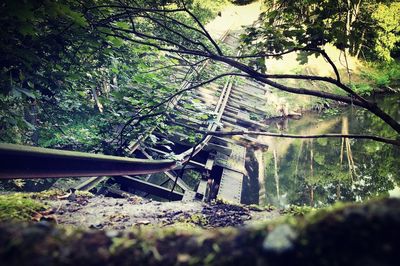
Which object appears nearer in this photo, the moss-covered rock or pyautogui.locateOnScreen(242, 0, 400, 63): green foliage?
the moss-covered rock

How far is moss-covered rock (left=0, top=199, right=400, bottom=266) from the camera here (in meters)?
0.54

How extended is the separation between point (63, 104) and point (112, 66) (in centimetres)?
114

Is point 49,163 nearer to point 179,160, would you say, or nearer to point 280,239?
point 280,239

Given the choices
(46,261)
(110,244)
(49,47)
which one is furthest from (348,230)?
(49,47)

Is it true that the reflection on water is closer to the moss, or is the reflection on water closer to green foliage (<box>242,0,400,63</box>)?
green foliage (<box>242,0,400,63</box>)

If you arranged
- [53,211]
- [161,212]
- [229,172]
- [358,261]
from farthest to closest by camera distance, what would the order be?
[229,172], [161,212], [53,211], [358,261]

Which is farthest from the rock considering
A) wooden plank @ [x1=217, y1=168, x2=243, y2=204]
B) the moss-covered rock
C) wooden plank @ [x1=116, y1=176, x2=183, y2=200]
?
wooden plank @ [x1=116, y1=176, x2=183, y2=200]

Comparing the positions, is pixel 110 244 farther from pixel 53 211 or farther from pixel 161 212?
pixel 161 212

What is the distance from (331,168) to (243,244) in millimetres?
6677

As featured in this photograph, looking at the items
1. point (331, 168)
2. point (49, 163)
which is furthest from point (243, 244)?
point (331, 168)

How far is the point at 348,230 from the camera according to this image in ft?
1.84

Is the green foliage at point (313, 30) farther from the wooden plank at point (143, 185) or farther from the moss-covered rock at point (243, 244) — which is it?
the wooden plank at point (143, 185)

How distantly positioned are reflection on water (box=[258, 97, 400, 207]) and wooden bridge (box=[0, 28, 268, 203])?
93cm

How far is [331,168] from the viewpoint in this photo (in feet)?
21.4
